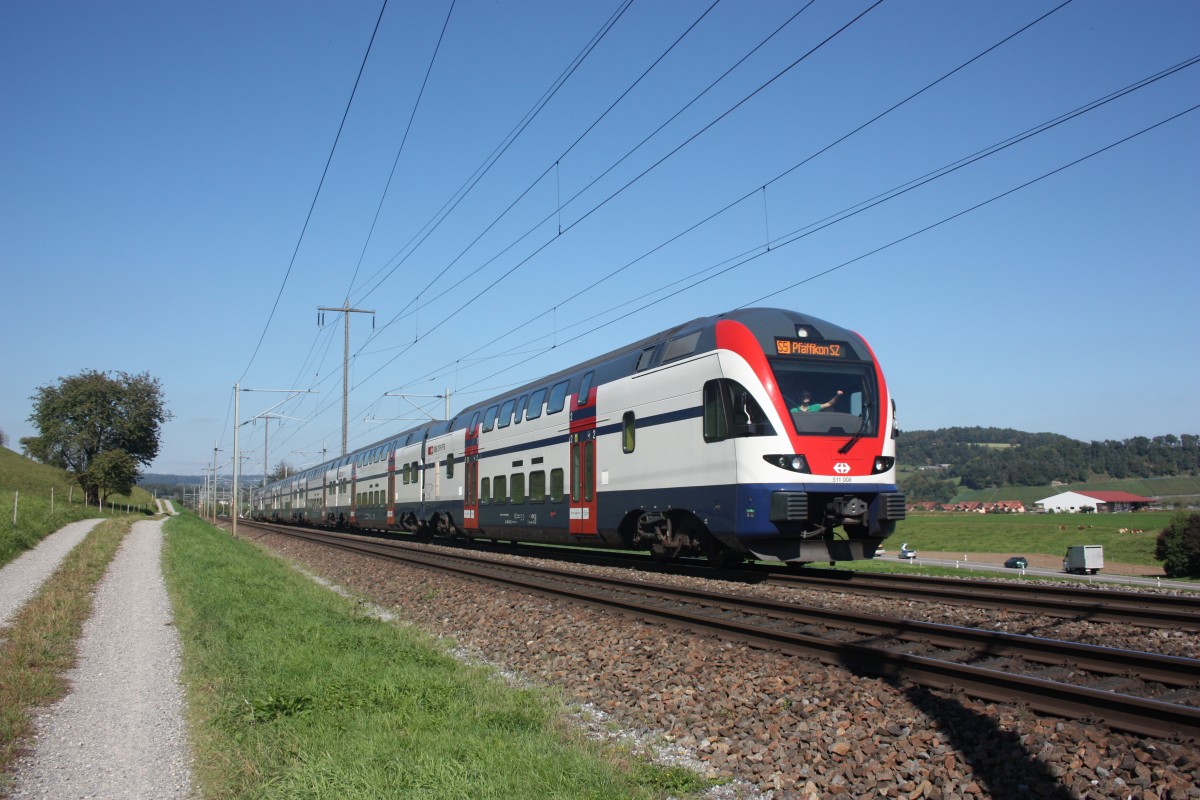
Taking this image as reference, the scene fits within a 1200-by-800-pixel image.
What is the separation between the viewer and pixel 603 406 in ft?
56.7

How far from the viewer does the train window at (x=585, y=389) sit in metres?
18.1

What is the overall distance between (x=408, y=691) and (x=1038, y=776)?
4.47m

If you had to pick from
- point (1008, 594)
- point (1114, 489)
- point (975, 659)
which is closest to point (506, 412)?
point (1008, 594)

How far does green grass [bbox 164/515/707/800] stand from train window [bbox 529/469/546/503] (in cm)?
982

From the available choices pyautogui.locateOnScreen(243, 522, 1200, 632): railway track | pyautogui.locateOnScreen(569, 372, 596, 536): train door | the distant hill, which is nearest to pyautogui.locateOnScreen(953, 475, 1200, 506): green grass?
the distant hill

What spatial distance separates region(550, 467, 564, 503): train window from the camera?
19.0 meters

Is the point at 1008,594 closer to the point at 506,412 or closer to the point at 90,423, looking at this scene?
the point at 506,412

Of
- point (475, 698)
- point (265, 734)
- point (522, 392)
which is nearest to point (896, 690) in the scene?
point (475, 698)

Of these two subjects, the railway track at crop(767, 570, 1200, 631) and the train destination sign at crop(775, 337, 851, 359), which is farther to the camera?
the train destination sign at crop(775, 337, 851, 359)

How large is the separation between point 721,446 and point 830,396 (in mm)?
1809

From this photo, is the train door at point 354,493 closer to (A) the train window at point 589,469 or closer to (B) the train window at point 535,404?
(B) the train window at point 535,404

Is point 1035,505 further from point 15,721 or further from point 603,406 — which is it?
point 15,721

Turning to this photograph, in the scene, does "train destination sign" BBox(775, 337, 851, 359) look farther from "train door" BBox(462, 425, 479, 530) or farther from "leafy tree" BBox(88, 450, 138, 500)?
"leafy tree" BBox(88, 450, 138, 500)

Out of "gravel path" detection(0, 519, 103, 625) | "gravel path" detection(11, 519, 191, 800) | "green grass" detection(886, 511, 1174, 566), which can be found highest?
"gravel path" detection(0, 519, 103, 625)
